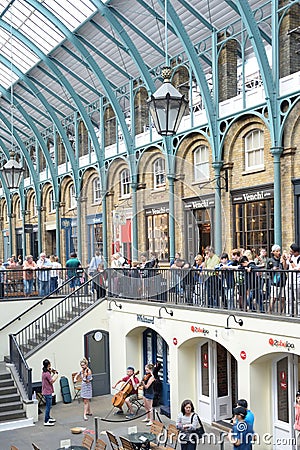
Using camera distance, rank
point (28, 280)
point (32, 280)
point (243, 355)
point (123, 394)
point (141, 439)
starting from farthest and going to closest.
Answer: point (32, 280)
point (28, 280)
point (123, 394)
point (243, 355)
point (141, 439)

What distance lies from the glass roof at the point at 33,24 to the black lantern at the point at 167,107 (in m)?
17.4

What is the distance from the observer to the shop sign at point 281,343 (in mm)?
11137

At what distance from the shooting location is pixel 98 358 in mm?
18484

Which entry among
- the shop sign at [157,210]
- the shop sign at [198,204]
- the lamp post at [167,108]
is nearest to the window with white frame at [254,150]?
the lamp post at [167,108]

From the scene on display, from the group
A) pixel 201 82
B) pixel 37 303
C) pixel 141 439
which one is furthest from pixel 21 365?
pixel 201 82

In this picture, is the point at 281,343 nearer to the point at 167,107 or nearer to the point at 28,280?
the point at 167,107

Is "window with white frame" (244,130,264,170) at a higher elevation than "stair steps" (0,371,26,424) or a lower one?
higher

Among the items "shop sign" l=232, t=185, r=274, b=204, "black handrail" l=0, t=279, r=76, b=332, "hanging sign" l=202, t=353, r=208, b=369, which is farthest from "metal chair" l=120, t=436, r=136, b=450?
"shop sign" l=232, t=185, r=274, b=204

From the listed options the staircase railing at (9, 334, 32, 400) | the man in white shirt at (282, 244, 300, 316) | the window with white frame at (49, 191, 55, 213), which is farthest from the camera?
the window with white frame at (49, 191, 55, 213)

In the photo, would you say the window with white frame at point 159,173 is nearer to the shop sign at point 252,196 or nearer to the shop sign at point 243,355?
the shop sign at point 243,355

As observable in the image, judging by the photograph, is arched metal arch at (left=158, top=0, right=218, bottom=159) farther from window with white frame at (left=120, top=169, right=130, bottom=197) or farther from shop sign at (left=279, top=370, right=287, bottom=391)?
window with white frame at (left=120, top=169, right=130, bottom=197)

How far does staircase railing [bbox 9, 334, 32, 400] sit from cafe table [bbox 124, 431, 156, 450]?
4.63 metres

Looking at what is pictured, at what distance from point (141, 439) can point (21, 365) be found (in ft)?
19.9

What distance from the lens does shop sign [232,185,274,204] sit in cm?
1781
